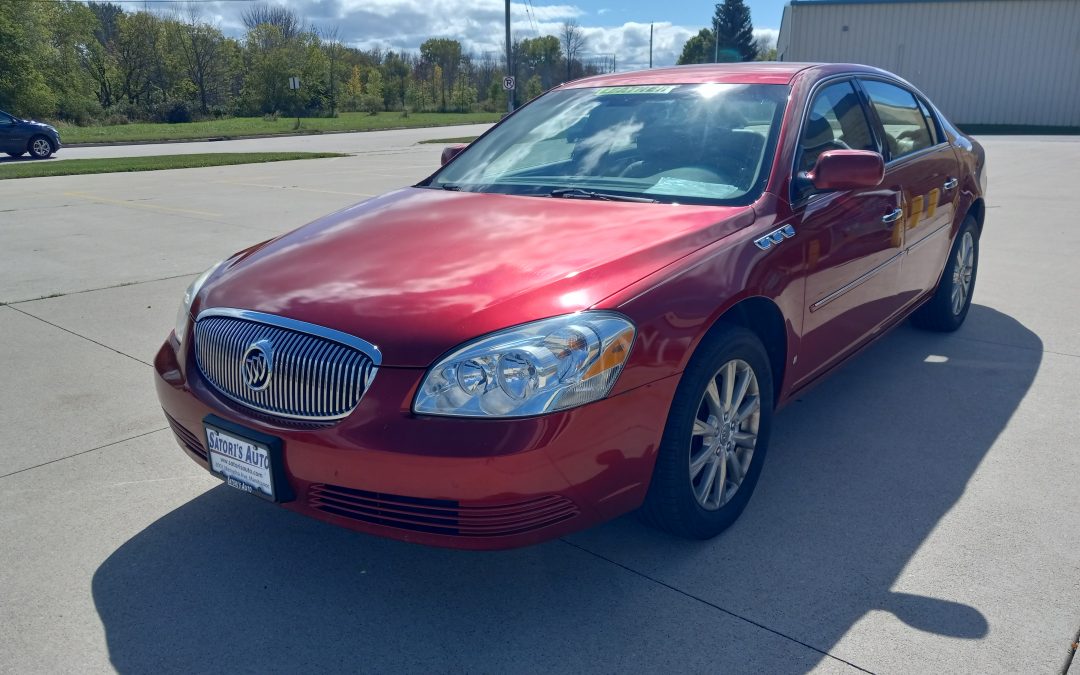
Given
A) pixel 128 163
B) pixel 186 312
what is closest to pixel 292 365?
pixel 186 312

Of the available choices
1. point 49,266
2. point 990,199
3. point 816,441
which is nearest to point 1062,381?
point 816,441

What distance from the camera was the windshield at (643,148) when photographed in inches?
132

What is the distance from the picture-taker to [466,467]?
2.23 m

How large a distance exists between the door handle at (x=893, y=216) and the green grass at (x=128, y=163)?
1706 centimetres

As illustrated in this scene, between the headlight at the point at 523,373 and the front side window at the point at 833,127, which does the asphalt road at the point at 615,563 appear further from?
the front side window at the point at 833,127

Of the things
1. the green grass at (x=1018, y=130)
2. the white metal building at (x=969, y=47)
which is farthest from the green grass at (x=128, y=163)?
the white metal building at (x=969, y=47)

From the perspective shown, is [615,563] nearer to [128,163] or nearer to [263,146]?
[128,163]

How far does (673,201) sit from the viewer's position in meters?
3.24

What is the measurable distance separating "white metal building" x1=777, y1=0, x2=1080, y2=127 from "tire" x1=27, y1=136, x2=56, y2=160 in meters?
31.2

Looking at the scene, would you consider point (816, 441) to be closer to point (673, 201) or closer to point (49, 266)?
point (673, 201)

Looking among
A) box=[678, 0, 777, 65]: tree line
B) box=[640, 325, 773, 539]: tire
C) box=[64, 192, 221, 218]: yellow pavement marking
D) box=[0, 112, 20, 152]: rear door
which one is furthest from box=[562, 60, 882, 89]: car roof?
box=[678, 0, 777, 65]: tree line

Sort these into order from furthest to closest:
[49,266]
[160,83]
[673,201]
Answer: [160,83]
[49,266]
[673,201]

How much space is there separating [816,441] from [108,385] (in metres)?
3.59

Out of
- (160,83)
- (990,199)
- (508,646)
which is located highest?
(160,83)
